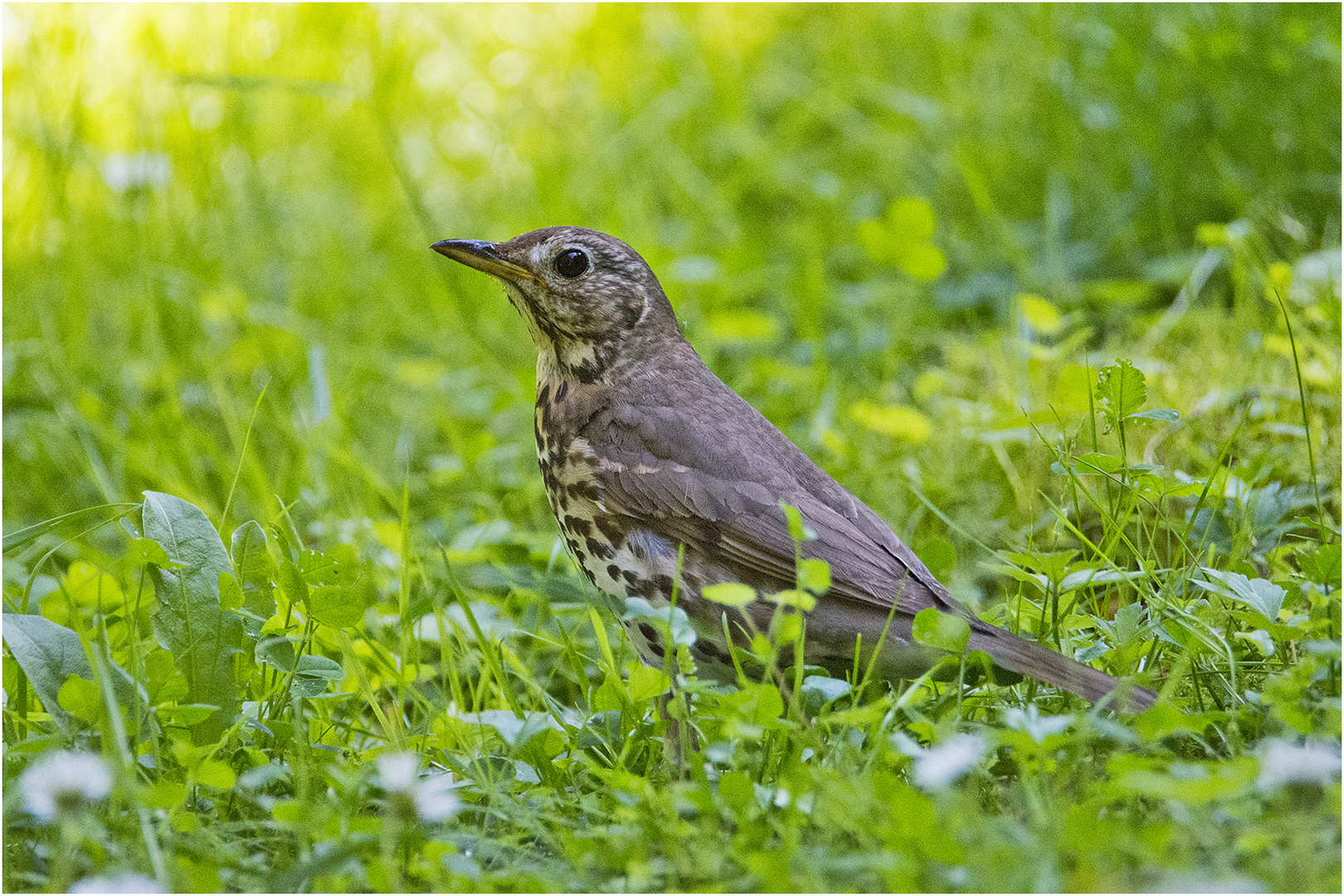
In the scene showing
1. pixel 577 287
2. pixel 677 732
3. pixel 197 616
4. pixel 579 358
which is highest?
pixel 577 287

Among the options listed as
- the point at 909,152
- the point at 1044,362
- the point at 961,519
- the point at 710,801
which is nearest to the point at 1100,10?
the point at 909,152

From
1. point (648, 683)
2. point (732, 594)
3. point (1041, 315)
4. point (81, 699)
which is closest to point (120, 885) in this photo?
point (81, 699)

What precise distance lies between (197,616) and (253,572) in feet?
0.48

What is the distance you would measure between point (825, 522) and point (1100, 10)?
3701mm

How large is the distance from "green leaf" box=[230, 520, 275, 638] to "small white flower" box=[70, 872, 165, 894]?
22.4 inches

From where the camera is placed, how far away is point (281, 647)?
2.05 m

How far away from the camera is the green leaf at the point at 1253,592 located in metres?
1.98

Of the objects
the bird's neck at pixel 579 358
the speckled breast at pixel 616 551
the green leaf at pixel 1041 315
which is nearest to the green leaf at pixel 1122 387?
the speckled breast at pixel 616 551

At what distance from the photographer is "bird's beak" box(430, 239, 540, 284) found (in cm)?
271

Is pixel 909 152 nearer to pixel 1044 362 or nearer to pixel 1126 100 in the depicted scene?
pixel 1126 100

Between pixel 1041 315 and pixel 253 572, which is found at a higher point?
pixel 1041 315

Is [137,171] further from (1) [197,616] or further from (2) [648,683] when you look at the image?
(2) [648,683]

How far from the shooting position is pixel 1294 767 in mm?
1526

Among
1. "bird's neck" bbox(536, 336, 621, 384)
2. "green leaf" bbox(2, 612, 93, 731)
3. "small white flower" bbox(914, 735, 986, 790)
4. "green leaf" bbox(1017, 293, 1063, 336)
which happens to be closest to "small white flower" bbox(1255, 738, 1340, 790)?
"small white flower" bbox(914, 735, 986, 790)
